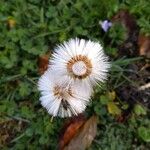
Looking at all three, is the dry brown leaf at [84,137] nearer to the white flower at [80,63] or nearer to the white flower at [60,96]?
the white flower at [60,96]

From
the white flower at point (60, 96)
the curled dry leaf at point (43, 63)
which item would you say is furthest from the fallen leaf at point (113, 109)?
the curled dry leaf at point (43, 63)

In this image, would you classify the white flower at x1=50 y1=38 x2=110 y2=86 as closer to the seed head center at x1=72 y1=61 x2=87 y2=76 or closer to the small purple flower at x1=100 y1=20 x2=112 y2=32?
the seed head center at x1=72 y1=61 x2=87 y2=76

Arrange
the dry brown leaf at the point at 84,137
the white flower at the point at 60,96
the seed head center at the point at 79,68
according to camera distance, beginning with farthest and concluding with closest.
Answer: the dry brown leaf at the point at 84,137
the white flower at the point at 60,96
the seed head center at the point at 79,68

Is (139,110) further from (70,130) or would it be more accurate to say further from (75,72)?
(75,72)

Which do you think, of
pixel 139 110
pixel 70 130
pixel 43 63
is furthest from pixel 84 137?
pixel 43 63

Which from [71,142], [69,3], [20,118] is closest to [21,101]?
[20,118]

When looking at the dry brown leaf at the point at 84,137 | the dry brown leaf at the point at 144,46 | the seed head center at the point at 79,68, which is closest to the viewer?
the seed head center at the point at 79,68

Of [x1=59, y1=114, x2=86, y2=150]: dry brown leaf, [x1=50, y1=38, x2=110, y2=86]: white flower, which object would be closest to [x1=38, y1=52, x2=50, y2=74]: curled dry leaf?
[x1=59, y1=114, x2=86, y2=150]: dry brown leaf
